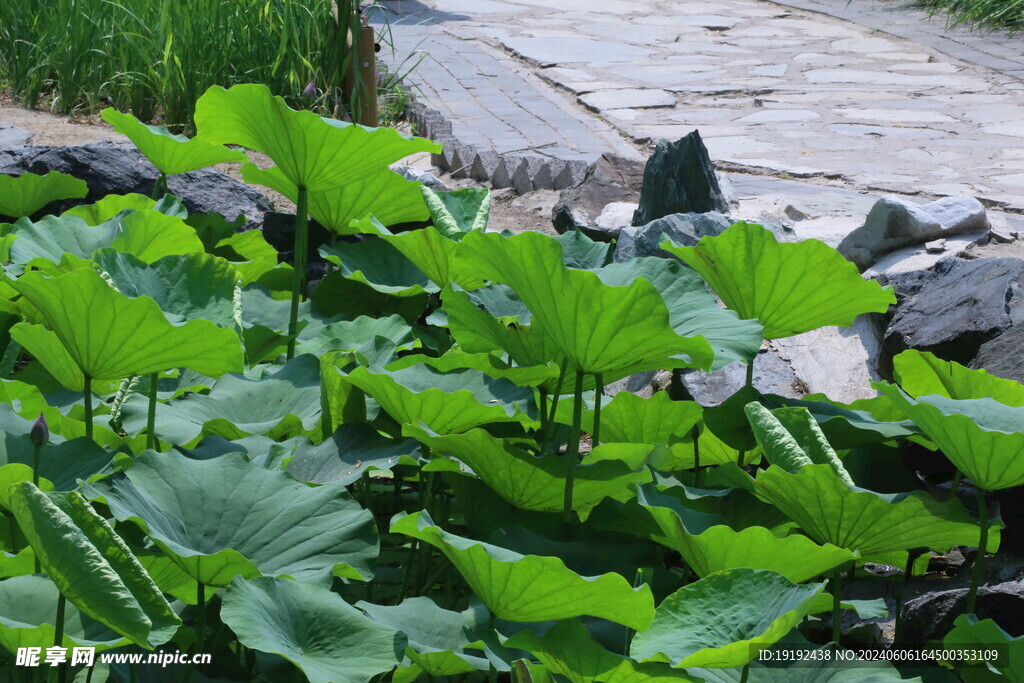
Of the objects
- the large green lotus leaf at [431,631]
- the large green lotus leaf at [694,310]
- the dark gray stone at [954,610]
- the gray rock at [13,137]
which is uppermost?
the large green lotus leaf at [694,310]

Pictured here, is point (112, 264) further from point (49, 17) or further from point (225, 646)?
point (49, 17)

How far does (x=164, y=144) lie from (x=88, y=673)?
144cm

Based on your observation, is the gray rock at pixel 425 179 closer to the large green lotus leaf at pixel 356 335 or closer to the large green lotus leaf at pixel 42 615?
the large green lotus leaf at pixel 356 335

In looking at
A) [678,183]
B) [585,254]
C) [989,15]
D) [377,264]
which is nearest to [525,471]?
[585,254]

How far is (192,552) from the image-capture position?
111cm

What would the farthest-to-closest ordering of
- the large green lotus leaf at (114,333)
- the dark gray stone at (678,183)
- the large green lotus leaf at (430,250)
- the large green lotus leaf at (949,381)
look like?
the dark gray stone at (678,183), the large green lotus leaf at (430,250), the large green lotus leaf at (949,381), the large green lotus leaf at (114,333)

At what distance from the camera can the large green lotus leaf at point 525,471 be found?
1.30 metres

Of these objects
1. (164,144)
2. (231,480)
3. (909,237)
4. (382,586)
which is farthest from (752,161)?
(231,480)

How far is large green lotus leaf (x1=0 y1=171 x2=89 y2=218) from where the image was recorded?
2.63 meters

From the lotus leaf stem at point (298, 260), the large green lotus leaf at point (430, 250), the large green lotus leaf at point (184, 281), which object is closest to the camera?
the large green lotus leaf at point (184, 281)

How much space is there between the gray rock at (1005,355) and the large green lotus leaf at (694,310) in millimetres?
722

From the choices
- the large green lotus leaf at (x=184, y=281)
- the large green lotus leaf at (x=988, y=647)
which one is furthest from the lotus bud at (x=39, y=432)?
the large green lotus leaf at (x=988, y=647)

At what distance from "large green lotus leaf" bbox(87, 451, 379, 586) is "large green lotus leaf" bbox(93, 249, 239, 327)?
45 centimetres

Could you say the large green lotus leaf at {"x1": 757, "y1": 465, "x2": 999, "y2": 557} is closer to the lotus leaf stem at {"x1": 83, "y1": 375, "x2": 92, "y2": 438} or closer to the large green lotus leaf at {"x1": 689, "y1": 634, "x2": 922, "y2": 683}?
the large green lotus leaf at {"x1": 689, "y1": 634, "x2": 922, "y2": 683}
